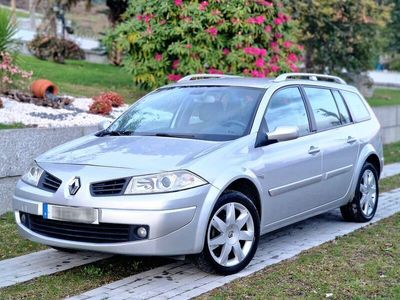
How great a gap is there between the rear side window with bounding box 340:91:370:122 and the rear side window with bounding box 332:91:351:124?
4.3 inches

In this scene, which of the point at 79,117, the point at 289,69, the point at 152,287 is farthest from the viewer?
the point at 289,69

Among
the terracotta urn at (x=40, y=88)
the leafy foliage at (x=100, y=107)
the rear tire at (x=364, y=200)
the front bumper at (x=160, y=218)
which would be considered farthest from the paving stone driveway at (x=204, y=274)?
the terracotta urn at (x=40, y=88)

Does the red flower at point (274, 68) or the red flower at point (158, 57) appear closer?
the red flower at point (158, 57)

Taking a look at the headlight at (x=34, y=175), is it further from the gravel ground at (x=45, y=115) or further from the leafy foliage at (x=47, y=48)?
the leafy foliage at (x=47, y=48)

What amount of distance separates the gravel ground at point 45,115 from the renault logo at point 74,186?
12.3ft

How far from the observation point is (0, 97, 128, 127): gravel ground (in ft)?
30.5

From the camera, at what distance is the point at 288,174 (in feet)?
21.2

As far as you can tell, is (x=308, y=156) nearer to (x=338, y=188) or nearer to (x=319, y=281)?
(x=338, y=188)

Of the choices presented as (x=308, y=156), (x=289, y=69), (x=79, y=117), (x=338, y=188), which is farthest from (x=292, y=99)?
(x=289, y=69)

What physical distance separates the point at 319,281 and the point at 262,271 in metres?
0.50

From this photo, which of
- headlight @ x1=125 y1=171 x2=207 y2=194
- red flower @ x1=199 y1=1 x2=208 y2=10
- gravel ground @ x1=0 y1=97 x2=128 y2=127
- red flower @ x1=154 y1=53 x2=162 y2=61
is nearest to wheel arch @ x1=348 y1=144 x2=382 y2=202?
headlight @ x1=125 y1=171 x2=207 y2=194

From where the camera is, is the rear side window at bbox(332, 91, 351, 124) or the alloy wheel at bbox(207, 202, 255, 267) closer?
the alloy wheel at bbox(207, 202, 255, 267)

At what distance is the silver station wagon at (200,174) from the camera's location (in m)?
5.38

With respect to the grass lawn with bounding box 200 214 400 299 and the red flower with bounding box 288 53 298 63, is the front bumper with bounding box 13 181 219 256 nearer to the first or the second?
the grass lawn with bounding box 200 214 400 299
